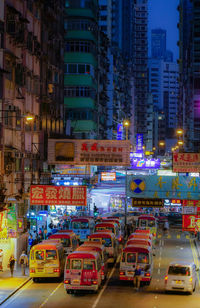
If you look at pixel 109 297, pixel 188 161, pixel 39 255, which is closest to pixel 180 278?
pixel 109 297

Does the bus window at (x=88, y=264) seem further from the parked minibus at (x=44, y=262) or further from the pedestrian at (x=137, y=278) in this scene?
the parked minibus at (x=44, y=262)

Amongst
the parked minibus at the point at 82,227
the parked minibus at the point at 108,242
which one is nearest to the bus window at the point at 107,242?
the parked minibus at the point at 108,242

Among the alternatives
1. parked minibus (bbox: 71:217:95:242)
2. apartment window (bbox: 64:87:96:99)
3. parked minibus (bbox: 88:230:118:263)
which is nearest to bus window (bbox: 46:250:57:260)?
parked minibus (bbox: 88:230:118:263)

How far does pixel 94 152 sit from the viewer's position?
123 feet

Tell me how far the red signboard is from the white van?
22.1ft

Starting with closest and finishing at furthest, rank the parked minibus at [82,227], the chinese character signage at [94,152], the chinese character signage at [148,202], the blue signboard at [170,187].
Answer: the chinese character signage at [94,152]
the blue signboard at [170,187]
the chinese character signage at [148,202]
the parked minibus at [82,227]

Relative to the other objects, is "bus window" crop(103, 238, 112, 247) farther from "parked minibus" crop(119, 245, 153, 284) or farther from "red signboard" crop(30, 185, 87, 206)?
"red signboard" crop(30, 185, 87, 206)

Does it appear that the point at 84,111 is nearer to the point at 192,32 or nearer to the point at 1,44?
the point at 1,44

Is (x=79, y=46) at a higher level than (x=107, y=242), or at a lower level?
higher

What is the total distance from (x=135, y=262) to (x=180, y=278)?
4.27 metres

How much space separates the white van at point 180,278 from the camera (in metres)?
31.9

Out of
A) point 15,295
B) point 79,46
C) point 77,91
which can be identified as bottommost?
→ point 15,295

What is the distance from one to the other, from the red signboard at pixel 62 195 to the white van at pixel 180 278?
6.73m

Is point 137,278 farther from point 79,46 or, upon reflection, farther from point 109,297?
point 79,46
